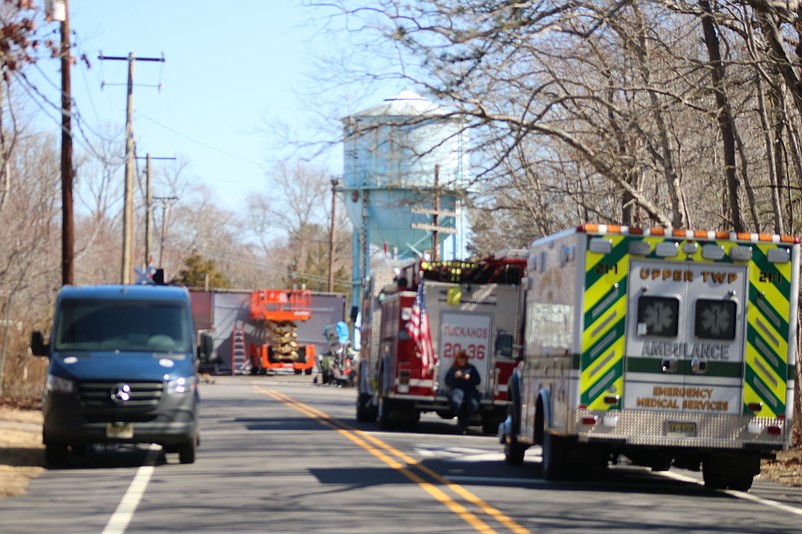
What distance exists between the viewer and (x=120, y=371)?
1684 cm

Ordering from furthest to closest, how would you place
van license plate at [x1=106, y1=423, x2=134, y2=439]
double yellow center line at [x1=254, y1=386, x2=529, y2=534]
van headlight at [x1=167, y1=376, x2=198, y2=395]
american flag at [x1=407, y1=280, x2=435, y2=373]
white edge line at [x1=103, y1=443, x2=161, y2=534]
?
1. american flag at [x1=407, y1=280, x2=435, y2=373]
2. van headlight at [x1=167, y1=376, x2=198, y2=395]
3. van license plate at [x1=106, y1=423, x2=134, y2=439]
4. double yellow center line at [x1=254, y1=386, x2=529, y2=534]
5. white edge line at [x1=103, y1=443, x2=161, y2=534]

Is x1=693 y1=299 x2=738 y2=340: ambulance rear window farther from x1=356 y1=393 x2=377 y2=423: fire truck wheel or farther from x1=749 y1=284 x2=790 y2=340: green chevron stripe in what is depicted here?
x1=356 y1=393 x2=377 y2=423: fire truck wheel

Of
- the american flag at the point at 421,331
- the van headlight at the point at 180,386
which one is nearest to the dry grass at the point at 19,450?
the van headlight at the point at 180,386

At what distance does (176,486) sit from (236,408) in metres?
18.5

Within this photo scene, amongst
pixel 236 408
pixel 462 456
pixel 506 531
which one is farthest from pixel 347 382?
pixel 506 531

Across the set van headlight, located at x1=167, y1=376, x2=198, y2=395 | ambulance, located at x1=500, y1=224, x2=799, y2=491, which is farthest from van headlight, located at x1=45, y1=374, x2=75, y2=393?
ambulance, located at x1=500, y1=224, x2=799, y2=491

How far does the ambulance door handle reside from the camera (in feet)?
48.9

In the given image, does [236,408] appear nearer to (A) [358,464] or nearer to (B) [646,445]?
(A) [358,464]

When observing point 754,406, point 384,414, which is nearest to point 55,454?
point 754,406

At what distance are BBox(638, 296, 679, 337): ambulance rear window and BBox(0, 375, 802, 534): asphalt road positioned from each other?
1.83 metres

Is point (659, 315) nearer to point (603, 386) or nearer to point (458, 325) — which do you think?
point (603, 386)

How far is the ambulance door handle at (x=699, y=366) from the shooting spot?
A: 14906mm

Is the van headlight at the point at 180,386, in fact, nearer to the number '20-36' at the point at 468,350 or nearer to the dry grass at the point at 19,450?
the dry grass at the point at 19,450

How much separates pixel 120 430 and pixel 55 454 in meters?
1.21
